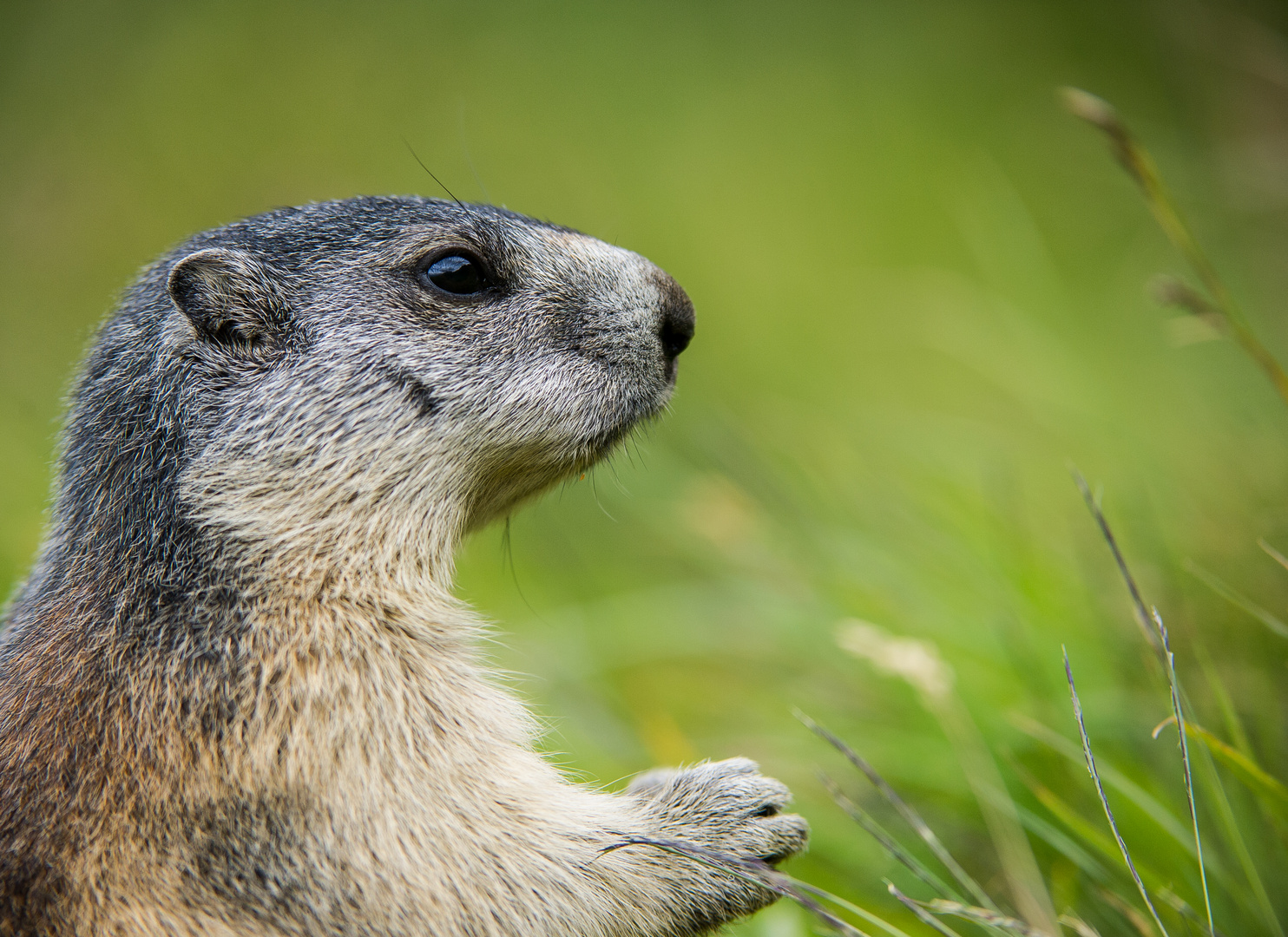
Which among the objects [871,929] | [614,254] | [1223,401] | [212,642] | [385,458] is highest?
[614,254]

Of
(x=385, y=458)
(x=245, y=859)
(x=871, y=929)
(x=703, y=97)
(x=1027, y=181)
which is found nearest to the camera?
(x=245, y=859)

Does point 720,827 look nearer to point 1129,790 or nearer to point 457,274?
point 1129,790

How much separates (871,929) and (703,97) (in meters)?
12.0

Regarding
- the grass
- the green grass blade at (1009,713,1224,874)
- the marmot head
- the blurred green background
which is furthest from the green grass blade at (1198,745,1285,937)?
the marmot head

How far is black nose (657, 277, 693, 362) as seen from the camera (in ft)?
10.4

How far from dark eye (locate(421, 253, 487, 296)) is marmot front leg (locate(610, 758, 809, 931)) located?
5.31ft

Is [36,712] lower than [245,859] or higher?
higher

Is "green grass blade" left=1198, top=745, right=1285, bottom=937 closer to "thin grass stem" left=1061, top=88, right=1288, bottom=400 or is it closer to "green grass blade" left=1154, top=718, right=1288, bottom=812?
"green grass blade" left=1154, top=718, right=1288, bottom=812

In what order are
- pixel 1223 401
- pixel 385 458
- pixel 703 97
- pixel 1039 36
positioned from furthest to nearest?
pixel 1039 36 → pixel 703 97 → pixel 1223 401 → pixel 385 458

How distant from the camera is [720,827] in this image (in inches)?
Result: 105

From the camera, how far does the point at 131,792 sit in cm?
234

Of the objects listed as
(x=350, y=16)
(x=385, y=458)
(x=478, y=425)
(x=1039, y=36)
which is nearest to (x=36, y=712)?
(x=385, y=458)

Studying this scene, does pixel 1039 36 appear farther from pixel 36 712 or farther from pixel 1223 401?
pixel 36 712

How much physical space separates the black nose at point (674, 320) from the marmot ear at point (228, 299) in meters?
1.16
